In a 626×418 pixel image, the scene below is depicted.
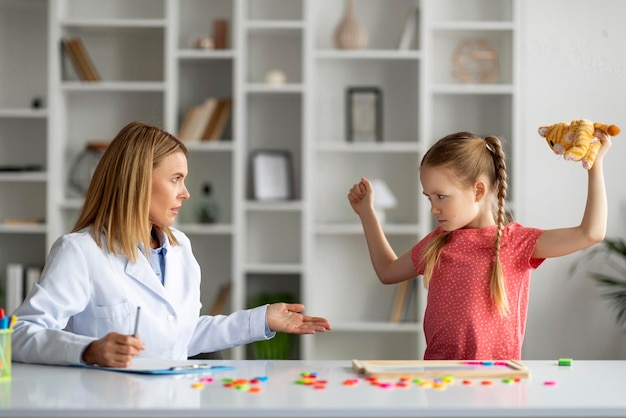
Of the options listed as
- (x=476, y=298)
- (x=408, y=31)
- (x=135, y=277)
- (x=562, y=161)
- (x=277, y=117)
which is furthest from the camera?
(x=277, y=117)

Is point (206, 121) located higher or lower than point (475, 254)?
higher

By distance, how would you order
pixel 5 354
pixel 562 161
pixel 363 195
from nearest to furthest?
pixel 5 354
pixel 363 195
pixel 562 161

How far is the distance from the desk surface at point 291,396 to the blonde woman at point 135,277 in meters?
0.21

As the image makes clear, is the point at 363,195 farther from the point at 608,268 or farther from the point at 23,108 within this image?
the point at 23,108

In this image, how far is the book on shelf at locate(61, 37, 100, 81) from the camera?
411cm

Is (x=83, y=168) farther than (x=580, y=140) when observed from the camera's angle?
Yes

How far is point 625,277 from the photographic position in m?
4.12

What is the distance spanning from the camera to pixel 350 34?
4.13 m

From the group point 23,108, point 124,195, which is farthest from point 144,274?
point 23,108

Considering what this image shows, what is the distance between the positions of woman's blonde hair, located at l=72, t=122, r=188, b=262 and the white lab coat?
39 millimetres

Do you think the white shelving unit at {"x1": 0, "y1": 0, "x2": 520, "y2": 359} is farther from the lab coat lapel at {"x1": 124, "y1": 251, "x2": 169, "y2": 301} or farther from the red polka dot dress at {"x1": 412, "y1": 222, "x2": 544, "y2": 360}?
the lab coat lapel at {"x1": 124, "y1": 251, "x2": 169, "y2": 301}

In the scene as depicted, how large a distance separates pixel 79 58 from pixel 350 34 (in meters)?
1.33

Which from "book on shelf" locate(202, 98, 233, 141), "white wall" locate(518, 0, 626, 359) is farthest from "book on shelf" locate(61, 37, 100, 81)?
"white wall" locate(518, 0, 626, 359)

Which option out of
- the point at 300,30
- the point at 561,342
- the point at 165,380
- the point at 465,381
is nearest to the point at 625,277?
the point at 561,342
